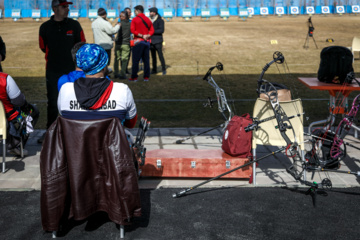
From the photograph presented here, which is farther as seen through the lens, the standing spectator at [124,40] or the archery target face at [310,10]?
the archery target face at [310,10]

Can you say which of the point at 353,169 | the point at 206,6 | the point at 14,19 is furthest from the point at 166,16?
the point at 353,169

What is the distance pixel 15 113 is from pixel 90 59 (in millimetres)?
2253

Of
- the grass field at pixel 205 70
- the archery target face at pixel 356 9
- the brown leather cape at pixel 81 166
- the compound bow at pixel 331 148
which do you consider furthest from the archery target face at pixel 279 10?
the brown leather cape at pixel 81 166

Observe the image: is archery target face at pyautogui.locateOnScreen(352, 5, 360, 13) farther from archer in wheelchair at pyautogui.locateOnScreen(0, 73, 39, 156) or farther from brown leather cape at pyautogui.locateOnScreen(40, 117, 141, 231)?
brown leather cape at pyautogui.locateOnScreen(40, 117, 141, 231)

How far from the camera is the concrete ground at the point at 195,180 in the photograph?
200 inches

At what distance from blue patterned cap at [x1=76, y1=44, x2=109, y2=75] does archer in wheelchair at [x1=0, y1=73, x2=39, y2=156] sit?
1872 millimetres

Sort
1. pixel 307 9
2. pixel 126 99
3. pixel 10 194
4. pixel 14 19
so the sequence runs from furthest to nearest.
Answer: pixel 307 9 < pixel 14 19 < pixel 10 194 < pixel 126 99

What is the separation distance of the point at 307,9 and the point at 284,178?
154ft

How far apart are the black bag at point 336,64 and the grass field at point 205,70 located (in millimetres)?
724

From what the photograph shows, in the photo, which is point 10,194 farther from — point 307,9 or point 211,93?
point 307,9

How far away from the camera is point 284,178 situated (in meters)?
5.36

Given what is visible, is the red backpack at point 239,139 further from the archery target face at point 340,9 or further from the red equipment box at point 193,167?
the archery target face at point 340,9

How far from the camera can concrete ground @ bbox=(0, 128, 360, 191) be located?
509 centimetres

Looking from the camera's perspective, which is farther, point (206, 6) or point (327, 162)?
point (206, 6)
